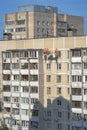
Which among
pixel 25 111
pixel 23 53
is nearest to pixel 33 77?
pixel 23 53

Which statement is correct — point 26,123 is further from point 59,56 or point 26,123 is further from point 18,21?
point 18,21

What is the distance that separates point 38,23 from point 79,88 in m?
42.1

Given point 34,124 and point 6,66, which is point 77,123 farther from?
point 6,66

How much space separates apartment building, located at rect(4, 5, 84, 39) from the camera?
85.4 metres

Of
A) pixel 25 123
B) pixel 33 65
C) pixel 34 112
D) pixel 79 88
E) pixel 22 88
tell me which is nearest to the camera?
pixel 79 88

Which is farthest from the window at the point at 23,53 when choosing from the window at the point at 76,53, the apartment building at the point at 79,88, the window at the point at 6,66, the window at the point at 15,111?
the window at the point at 15,111

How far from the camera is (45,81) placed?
49.7 metres

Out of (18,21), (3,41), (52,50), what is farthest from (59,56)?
(18,21)

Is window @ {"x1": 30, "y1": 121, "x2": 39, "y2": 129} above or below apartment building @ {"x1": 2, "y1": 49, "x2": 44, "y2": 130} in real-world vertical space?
below

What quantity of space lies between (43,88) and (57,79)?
7.13ft

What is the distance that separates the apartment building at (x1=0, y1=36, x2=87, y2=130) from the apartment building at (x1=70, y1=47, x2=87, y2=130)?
418 millimetres

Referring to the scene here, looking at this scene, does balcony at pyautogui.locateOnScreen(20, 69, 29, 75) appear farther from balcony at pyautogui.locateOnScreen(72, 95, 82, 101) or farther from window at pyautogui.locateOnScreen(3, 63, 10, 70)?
balcony at pyautogui.locateOnScreen(72, 95, 82, 101)

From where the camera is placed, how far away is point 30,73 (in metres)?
50.1

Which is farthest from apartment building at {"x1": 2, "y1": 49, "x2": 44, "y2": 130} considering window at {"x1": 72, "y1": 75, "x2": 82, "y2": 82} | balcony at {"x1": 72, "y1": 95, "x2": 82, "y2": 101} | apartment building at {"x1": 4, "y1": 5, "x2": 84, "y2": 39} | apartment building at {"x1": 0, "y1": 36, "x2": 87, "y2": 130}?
apartment building at {"x1": 4, "y1": 5, "x2": 84, "y2": 39}
